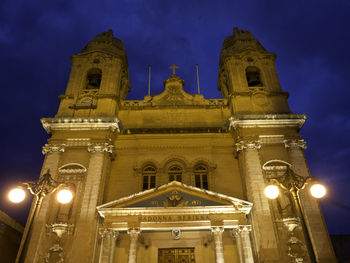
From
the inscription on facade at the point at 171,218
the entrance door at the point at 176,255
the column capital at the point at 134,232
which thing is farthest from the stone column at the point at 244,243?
the column capital at the point at 134,232

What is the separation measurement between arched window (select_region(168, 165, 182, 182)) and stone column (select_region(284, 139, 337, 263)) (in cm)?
730

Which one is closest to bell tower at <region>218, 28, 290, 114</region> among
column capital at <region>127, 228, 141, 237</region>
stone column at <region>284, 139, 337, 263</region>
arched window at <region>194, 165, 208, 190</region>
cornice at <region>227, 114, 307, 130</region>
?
cornice at <region>227, 114, 307, 130</region>

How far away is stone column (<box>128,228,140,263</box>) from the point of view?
13.5 metres

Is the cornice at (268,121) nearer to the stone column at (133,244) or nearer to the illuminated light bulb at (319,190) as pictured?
the stone column at (133,244)

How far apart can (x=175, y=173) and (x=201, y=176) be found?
1792mm

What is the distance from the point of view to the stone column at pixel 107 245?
13844mm

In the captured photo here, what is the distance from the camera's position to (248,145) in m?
17.8

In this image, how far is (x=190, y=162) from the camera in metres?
19.0

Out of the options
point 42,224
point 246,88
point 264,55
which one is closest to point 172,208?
A: point 42,224

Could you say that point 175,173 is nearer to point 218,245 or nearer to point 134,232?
point 134,232

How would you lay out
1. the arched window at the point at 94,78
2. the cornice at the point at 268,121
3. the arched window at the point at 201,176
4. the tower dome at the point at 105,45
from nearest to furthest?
the arched window at the point at 201,176 < the cornice at the point at 268,121 < the arched window at the point at 94,78 < the tower dome at the point at 105,45

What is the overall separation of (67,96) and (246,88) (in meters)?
14.0

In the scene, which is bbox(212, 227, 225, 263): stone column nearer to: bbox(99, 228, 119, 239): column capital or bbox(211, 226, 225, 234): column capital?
bbox(211, 226, 225, 234): column capital

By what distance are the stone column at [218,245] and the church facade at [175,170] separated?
5cm
